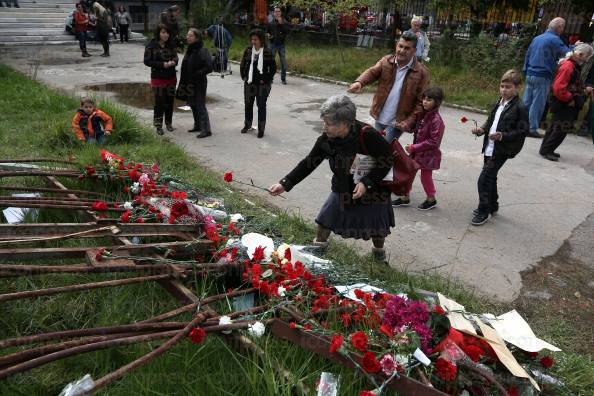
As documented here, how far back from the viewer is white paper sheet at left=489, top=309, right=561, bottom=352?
2607mm

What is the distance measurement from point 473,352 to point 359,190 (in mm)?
1416

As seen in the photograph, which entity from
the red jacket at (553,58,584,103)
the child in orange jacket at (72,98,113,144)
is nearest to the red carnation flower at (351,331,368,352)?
the child in orange jacket at (72,98,113,144)

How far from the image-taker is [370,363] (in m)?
2.17

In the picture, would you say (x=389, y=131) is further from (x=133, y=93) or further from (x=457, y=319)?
(x=133, y=93)

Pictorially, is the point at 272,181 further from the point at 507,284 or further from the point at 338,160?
the point at 507,284

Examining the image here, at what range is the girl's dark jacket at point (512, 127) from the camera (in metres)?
4.88

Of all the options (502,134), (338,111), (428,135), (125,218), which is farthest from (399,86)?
(125,218)

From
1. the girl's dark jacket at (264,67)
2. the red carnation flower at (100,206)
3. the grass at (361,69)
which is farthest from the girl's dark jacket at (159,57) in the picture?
the grass at (361,69)

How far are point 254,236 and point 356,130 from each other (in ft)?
3.37

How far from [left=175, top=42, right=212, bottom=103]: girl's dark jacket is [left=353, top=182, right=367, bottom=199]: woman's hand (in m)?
4.93

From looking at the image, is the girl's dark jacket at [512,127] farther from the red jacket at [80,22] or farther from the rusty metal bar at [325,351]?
the red jacket at [80,22]

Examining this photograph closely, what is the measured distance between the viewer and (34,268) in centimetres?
251

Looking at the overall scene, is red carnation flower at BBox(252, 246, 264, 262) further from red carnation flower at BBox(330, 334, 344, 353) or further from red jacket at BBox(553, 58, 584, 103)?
red jacket at BBox(553, 58, 584, 103)

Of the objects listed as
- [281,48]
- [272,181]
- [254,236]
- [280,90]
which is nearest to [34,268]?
[254,236]
